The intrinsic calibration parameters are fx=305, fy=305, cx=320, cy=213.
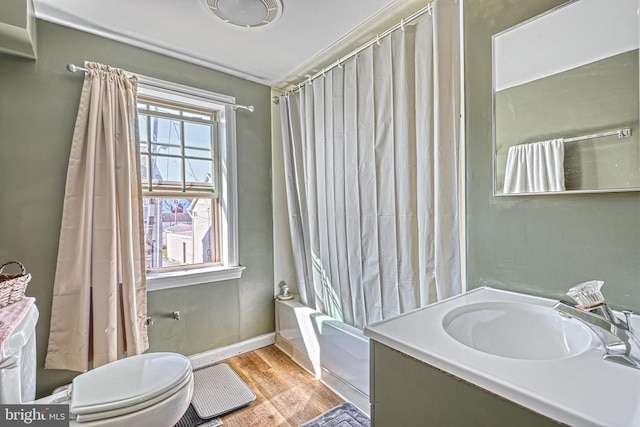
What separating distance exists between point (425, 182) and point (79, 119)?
1946 mm

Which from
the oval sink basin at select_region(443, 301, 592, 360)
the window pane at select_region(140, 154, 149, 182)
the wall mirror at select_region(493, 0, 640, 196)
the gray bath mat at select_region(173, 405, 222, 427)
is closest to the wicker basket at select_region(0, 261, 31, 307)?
the window pane at select_region(140, 154, 149, 182)

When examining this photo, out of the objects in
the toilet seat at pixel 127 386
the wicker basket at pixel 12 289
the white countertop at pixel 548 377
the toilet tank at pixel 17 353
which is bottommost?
the toilet seat at pixel 127 386

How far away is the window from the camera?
209 cm

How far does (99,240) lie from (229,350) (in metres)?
1.23

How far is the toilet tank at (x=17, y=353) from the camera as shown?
944 millimetres

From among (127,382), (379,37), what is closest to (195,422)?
(127,382)

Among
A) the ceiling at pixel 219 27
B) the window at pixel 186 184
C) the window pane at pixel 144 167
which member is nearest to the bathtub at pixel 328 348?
the window at pixel 186 184

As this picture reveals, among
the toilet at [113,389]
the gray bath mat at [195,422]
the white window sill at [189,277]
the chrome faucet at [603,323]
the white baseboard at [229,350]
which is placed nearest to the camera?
the chrome faucet at [603,323]

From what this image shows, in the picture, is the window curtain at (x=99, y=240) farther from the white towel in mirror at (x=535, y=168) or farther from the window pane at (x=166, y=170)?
the white towel in mirror at (x=535, y=168)

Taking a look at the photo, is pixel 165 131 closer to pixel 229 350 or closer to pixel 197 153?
pixel 197 153

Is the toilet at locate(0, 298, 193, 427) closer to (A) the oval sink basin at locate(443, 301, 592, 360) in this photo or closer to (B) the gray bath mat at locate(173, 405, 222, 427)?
(B) the gray bath mat at locate(173, 405, 222, 427)

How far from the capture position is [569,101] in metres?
1.09

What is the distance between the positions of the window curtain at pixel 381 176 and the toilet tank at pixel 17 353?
60.7 inches

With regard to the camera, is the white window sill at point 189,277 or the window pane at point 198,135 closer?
the white window sill at point 189,277
